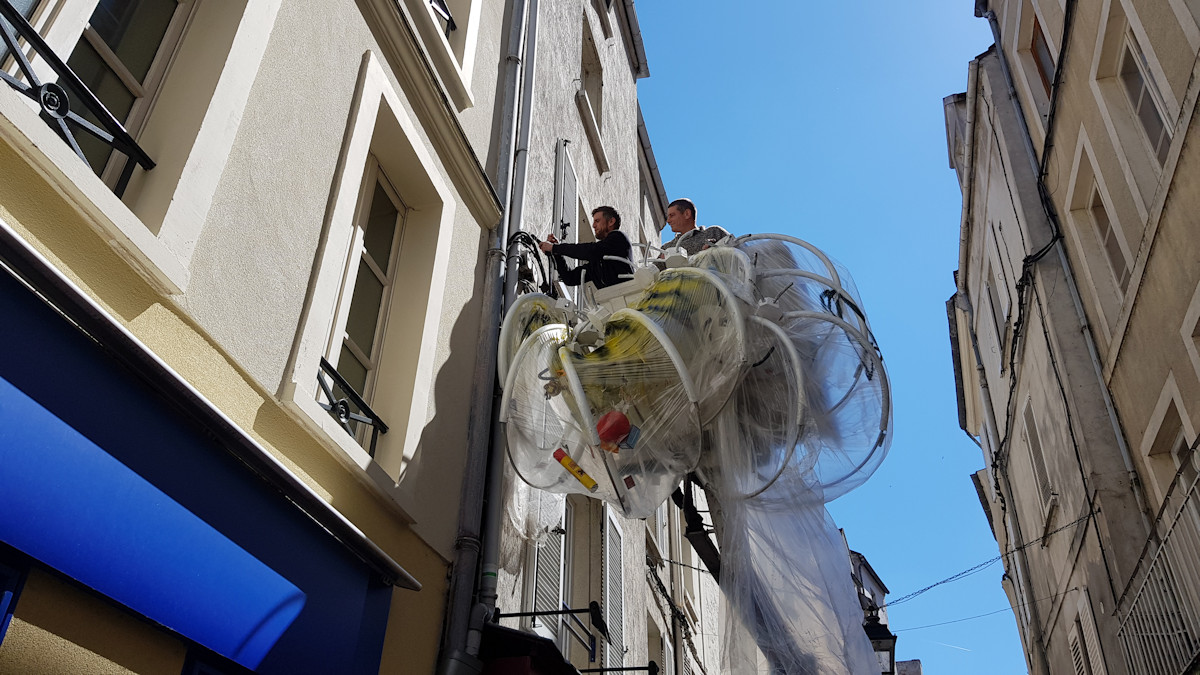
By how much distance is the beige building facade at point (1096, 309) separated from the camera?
7.57 meters

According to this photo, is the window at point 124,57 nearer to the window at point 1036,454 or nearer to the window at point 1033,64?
the window at point 1033,64

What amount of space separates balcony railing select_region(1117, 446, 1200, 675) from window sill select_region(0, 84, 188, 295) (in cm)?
669

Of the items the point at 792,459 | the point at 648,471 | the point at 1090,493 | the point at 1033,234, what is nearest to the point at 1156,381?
the point at 1090,493

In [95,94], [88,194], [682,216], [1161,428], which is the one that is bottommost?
[88,194]

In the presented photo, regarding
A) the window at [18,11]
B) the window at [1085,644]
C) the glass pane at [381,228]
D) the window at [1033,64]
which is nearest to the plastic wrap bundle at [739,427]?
the glass pane at [381,228]

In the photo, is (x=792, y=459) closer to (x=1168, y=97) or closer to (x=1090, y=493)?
(x=1168, y=97)

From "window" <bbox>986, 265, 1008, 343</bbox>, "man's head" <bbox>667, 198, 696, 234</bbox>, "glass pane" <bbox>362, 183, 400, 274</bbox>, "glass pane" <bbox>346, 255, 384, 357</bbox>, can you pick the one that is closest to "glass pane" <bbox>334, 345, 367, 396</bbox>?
"glass pane" <bbox>346, 255, 384, 357</bbox>

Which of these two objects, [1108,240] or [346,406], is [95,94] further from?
[1108,240]

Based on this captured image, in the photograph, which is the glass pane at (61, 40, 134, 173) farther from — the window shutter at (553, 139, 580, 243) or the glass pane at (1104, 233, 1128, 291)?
the glass pane at (1104, 233, 1128, 291)

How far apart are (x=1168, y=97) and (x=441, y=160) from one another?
5965 millimetres

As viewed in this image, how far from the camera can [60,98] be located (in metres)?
3.23

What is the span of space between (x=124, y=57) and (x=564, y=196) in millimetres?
5294

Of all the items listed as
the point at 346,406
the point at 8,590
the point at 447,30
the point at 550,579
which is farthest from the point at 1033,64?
the point at 8,590

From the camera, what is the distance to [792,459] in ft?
16.0
